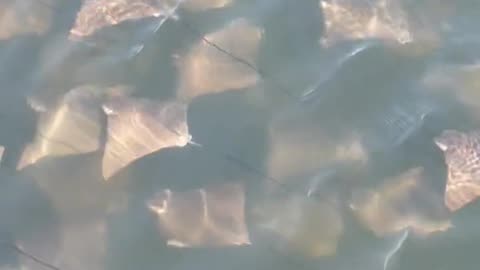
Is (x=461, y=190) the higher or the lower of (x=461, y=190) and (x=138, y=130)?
the lower

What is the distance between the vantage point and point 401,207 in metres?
5.54

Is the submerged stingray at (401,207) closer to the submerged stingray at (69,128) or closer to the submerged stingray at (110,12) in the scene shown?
the submerged stingray at (69,128)

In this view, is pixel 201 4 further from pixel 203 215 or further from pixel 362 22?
pixel 203 215

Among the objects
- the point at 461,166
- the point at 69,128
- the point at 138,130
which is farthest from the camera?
the point at 69,128

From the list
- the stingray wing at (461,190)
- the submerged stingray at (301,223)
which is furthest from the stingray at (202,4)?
the stingray wing at (461,190)

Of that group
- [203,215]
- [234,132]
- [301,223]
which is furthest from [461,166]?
[203,215]

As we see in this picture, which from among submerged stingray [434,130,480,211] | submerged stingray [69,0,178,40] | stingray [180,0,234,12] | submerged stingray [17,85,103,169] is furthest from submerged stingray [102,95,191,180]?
submerged stingray [434,130,480,211]

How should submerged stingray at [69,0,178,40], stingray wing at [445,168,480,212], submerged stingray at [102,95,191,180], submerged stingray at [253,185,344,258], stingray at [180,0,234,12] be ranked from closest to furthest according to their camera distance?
submerged stingray at [253,185,344,258]
stingray wing at [445,168,480,212]
submerged stingray at [102,95,191,180]
submerged stingray at [69,0,178,40]
stingray at [180,0,234,12]

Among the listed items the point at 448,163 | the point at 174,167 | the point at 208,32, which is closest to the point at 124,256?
the point at 174,167

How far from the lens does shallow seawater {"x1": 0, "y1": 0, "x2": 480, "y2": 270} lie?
17.8 feet

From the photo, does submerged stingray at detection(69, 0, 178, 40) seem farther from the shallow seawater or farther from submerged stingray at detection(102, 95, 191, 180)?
submerged stingray at detection(102, 95, 191, 180)

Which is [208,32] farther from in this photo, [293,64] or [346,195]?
[346,195]

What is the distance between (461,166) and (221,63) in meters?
2.27

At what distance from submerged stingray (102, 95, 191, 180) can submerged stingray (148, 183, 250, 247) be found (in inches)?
16.1
